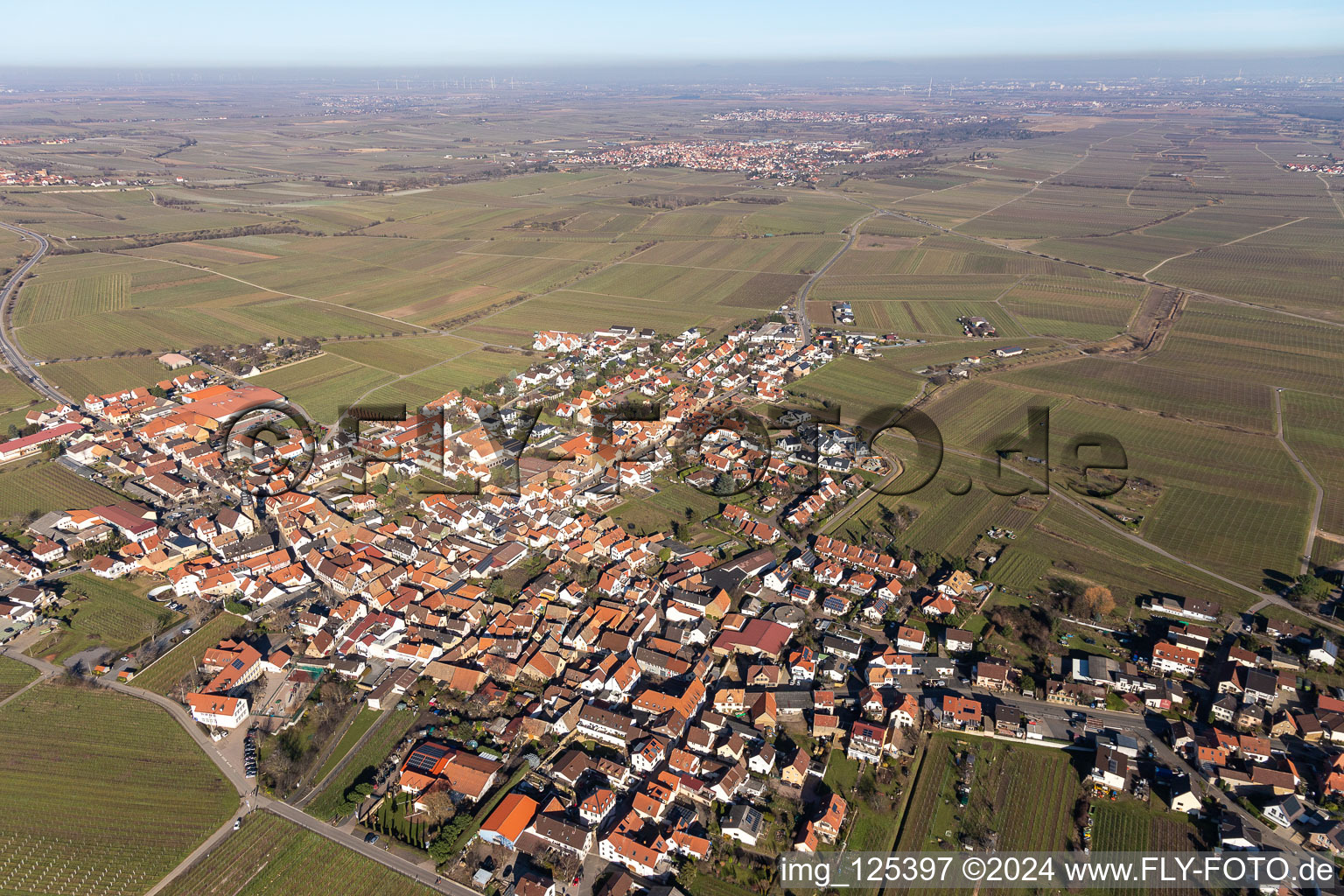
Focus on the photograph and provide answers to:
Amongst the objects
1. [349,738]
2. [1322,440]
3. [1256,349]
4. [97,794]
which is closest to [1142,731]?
[349,738]

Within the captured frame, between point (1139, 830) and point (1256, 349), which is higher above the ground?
point (1256, 349)

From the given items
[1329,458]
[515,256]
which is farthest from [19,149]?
[1329,458]

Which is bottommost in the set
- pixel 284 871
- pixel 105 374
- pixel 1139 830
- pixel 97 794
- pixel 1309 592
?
pixel 284 871

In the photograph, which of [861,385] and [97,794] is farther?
[861,385]

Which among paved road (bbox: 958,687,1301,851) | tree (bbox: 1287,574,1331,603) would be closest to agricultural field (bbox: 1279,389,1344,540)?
tree (bbox: 1287,574,1331,603)

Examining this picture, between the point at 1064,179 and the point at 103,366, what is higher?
the point at 1064,179

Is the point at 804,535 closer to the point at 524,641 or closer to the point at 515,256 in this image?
the point at 524,641

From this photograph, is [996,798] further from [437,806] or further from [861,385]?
[861,385]
